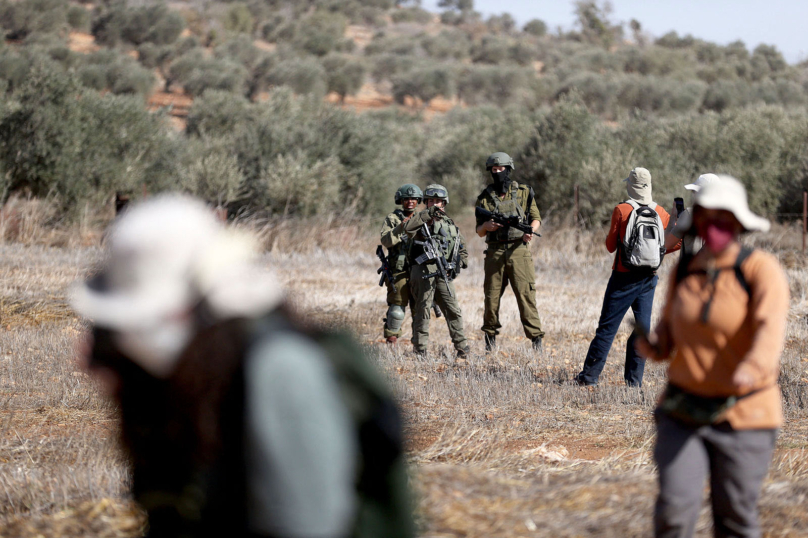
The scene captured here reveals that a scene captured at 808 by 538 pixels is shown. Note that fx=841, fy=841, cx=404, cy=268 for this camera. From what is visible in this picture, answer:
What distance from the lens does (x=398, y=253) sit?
8617 millimetres

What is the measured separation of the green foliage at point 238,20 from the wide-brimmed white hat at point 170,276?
52.1 metres

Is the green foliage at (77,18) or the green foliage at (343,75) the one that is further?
the green foliage at (77,18)

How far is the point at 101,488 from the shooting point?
374 cm

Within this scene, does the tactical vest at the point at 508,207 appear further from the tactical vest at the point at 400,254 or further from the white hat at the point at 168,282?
the white hat at the point at 168,282

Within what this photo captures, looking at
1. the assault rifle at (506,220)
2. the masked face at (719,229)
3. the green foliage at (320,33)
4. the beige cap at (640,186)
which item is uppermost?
the green foliage at (320,33)

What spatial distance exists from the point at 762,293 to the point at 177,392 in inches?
71.9

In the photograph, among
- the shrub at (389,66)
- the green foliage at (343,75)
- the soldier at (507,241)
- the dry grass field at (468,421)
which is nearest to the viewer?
the dry grass field at (468,421)

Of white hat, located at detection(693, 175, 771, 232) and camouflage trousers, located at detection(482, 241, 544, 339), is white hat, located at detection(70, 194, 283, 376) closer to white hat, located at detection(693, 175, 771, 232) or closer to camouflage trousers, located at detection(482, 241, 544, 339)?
white hat, located at detection(693, 175, 771, 232)

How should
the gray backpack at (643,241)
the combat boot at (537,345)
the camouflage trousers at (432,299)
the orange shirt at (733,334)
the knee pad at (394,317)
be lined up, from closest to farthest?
the orange shirt at (733,334)
the gray backpack at (643,241)
the camouflage trousers at (432,299)
the combat boot at (537,345)
the knee pad at (394,317)

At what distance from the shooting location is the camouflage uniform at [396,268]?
27.4 ft

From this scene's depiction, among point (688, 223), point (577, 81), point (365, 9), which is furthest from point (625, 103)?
point (688, 223)

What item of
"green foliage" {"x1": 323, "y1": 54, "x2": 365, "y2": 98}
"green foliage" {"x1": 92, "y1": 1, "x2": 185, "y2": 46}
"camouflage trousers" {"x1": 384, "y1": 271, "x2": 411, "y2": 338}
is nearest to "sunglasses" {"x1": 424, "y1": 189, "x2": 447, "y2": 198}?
"camouflage trousers" {"x1": 384, "y1": 271, "x2": 411, "y2": 338}

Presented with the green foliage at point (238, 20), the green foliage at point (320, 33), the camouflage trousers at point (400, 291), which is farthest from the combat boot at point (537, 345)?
the green foliage at point (238, 20)

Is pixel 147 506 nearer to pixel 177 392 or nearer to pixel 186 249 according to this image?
pixel 177 392
